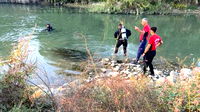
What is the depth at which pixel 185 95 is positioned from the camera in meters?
4.32

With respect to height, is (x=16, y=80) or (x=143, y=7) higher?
(x=143, y=7)

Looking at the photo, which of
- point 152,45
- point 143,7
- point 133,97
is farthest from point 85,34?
point 133,97

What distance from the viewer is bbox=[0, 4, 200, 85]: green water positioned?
11953mm

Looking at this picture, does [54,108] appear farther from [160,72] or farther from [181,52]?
[181,52]

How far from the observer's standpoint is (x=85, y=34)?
56.1 feet

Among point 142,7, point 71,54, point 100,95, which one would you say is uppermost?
point 142,7

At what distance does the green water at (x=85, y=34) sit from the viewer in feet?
39.2

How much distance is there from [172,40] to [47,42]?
25.2ft

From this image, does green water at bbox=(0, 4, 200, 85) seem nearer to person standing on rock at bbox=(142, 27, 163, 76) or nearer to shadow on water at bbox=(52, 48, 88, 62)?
shadow on water at bbox=(52, 48, 88, 62)

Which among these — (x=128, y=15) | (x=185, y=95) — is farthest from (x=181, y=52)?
(x=128, y=15)

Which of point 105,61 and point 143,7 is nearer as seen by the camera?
point 105,61

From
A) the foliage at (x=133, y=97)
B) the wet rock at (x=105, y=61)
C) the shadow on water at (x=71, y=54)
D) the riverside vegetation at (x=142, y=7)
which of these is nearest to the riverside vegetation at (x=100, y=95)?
the foliage at (x=133, y=97)

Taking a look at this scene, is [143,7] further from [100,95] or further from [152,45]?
[100,95]

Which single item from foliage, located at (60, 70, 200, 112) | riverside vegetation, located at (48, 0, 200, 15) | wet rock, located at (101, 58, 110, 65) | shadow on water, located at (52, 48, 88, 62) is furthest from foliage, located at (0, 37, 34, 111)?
riverside vegetation, located at (48, 0, 200, 15)
